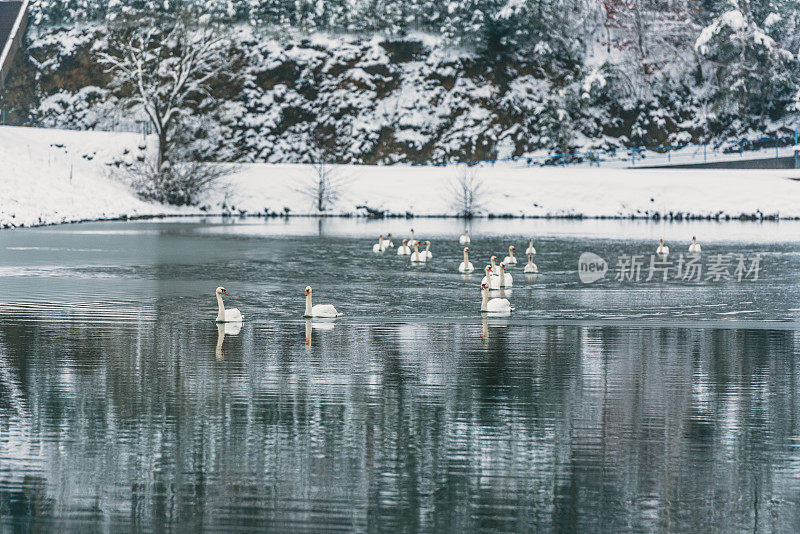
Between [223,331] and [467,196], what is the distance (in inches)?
1946

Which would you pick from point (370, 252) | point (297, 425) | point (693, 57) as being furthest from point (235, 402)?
point (693, 57)

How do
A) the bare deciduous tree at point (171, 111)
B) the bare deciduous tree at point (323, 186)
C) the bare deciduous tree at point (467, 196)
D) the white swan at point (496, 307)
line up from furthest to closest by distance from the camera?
1. the bare deciduous tree at point (323, 186)
2. the bare deciduous tree at point (171, 111)
3. the bare deciduous tree at point (467, 196)
4. the white swan at point (496, 307)

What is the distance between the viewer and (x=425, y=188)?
7038cm

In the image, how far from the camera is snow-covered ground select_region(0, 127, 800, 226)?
6581 centimetres

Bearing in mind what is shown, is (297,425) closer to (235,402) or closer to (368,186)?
(235,402)

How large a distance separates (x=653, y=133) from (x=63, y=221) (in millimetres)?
49183

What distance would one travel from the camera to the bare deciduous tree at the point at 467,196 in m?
67.6

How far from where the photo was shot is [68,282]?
88.6ft

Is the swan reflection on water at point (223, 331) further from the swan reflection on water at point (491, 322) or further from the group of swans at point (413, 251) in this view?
the group of swans at point (413, 251)

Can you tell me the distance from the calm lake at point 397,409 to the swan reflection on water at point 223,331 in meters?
0.12

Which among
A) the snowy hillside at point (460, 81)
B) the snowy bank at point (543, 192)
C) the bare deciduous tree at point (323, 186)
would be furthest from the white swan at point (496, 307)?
the snowy hillside at point (460, 81)

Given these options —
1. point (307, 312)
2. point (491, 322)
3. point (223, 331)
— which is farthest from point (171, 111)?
point (223, 331)

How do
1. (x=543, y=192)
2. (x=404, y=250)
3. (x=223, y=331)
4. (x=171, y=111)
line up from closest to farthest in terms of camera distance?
(x=223, y=331)
(x=404, y=250)
(x=543, y=192)
(x=171, y=111)

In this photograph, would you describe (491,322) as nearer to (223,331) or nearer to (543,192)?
(223,331)
